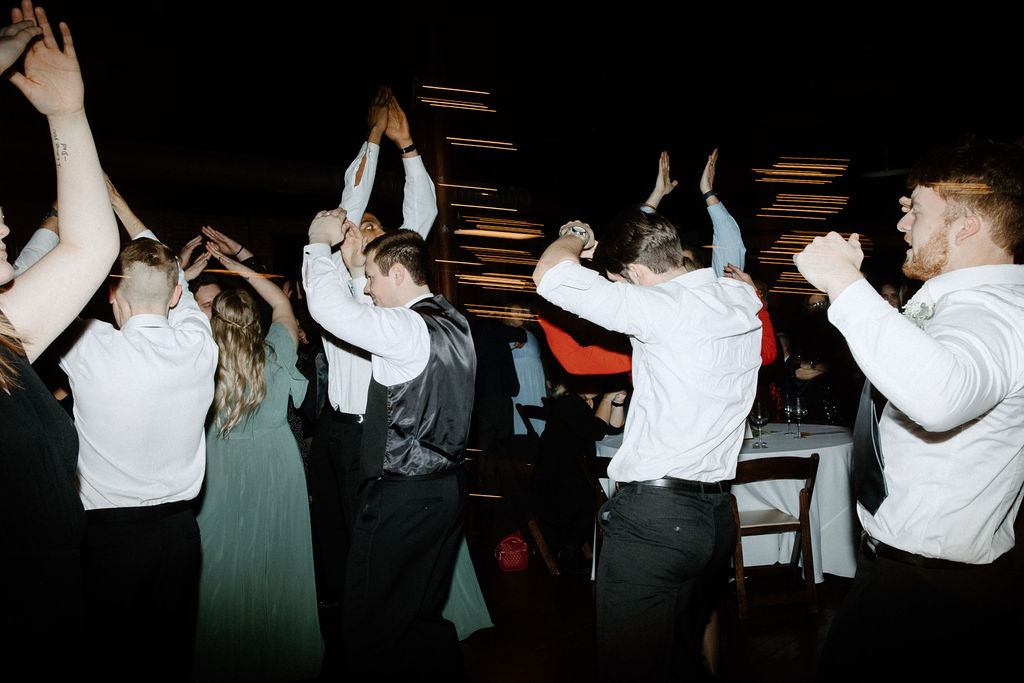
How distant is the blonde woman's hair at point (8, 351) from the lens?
1067 mm

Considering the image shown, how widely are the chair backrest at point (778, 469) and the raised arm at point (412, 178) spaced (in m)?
2.06

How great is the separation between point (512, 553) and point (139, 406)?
2.83 metres

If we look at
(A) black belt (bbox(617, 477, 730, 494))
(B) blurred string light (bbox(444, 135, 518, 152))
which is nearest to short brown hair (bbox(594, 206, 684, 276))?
(A) black belt (bbox(617, 477, 730, 494))

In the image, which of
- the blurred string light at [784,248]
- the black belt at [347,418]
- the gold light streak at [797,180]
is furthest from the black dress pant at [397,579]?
the blurred string light at [784,248]

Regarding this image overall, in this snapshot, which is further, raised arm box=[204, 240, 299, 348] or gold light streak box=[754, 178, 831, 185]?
gold light streak box=[754, 178, 831, 185]

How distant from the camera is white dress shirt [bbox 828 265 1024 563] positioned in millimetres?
1040

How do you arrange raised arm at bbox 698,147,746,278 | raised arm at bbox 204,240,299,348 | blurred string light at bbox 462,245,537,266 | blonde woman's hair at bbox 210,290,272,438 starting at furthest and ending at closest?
blurred string light at bbox 462,245,537,266
raised arm at bbox 204,240,299,348
blonde woman's hair at bbox 210,290,272,438
raised arm at bbox 698,147,746,278

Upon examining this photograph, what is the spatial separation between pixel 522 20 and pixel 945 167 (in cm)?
450

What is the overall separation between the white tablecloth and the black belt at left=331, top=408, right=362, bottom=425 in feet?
4.86

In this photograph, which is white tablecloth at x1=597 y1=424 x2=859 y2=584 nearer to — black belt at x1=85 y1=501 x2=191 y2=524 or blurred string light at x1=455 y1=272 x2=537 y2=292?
black belt at x1=85 y1=501 x2=191 y2=524

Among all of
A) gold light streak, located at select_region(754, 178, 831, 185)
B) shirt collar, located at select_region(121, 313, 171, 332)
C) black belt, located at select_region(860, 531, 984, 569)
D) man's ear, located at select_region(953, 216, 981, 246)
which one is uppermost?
gold light streak, located at select_region(754, 178, 831, 185)

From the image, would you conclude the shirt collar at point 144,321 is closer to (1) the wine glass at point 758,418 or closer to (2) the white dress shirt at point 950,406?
(2) the white dress shirt at point 950,406

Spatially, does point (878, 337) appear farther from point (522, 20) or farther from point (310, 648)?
point (522, 20)

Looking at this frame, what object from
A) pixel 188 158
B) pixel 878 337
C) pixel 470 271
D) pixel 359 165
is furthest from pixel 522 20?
pixel 470 271
